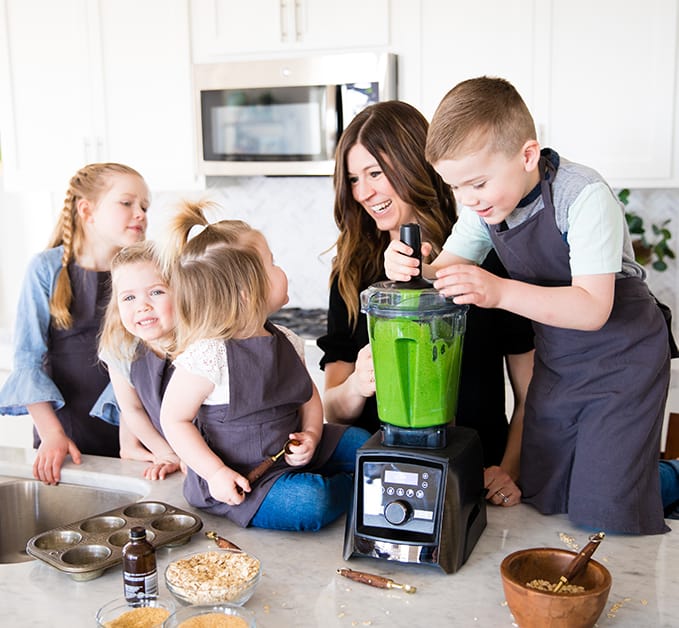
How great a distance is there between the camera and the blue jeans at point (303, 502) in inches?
56.9

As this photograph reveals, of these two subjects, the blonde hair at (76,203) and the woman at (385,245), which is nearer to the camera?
the woman at (385,245)

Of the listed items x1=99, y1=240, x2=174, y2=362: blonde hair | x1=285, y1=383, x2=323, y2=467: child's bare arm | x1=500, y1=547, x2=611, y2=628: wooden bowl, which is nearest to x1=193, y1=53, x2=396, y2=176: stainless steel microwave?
x1=99, y1=240, x2=174, y2=362: blonde hair

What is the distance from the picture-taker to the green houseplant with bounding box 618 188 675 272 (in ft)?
11.4

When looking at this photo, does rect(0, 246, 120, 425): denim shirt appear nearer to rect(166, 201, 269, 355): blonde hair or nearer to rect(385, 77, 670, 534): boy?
rect(166, 201, 269, 355): blonde hair

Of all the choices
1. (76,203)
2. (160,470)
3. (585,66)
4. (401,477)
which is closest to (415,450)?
(401,477)

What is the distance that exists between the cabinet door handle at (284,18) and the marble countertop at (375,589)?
237 centimetres

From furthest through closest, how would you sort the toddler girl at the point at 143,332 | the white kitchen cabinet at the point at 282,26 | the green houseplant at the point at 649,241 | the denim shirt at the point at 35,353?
the green houseplant at the point at 649,241 < the white kitchen cabinet at the point at 282,26 < the denim shirt at the point at 35,353 < the toddler girl at the point at 143,332

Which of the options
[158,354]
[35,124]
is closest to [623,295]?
[158,354]

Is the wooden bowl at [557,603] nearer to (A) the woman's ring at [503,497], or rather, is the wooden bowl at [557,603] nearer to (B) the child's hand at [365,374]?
(A) the woman's ring at [503,497]

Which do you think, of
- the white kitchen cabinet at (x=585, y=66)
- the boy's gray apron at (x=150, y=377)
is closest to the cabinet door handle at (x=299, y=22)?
the white kitchen cabinet at (x=585, y=66)

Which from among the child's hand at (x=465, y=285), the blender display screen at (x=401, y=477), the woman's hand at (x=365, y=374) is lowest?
the blender display screen at (x=401, y=477)

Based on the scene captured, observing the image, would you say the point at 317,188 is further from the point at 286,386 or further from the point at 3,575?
the point at 3,575

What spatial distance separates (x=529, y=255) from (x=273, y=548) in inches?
25.9


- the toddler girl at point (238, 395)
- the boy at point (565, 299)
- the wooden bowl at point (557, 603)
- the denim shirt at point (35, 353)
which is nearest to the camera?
the wooden bowl at point (557, 603)
